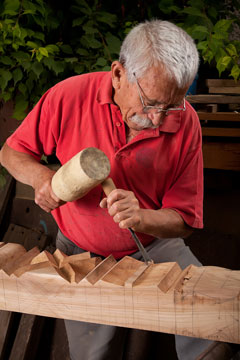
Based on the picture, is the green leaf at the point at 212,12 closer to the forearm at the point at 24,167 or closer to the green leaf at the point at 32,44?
the green leaf at the point at 32,44

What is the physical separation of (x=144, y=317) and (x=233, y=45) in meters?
2.55

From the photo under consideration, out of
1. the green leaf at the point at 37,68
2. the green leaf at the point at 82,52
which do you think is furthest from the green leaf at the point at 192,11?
the green leaf at the point at 37,68

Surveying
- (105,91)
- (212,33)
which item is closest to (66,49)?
(212,33)

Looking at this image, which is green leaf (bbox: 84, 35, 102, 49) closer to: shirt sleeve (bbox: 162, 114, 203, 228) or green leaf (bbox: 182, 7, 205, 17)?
green leaf (bbox: 182, 7, 205, 17)

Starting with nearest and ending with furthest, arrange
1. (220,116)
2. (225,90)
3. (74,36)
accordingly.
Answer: (220,116) → (225,90) → (74,36)

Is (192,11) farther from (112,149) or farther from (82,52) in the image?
(112,149)

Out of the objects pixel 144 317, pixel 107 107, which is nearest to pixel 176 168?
pixel 107 107

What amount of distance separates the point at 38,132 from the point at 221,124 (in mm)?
1518

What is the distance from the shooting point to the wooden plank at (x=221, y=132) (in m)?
3.04

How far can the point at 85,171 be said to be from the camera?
5.53 feet

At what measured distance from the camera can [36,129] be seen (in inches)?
89.6

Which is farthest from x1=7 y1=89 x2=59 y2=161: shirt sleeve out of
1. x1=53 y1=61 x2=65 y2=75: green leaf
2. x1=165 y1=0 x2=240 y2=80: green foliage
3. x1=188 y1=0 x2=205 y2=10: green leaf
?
x1=188 y1=0 x2=205 y2=10: green leaf

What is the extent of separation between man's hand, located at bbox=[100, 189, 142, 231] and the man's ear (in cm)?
54

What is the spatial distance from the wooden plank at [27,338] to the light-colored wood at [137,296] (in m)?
0.99
